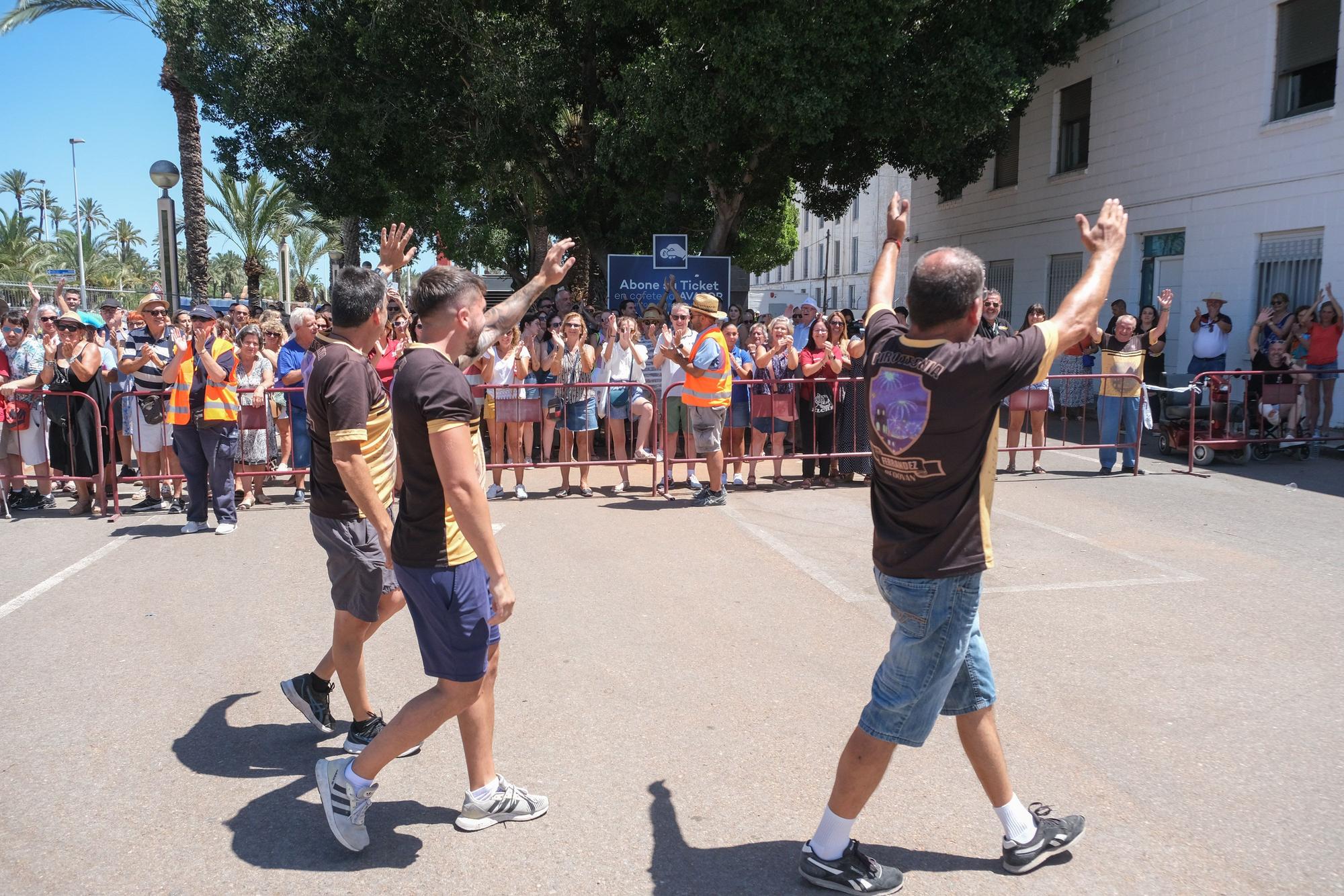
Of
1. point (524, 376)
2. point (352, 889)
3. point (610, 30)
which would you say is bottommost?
point (352, 889)

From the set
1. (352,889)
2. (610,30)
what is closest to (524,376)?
(352,889)

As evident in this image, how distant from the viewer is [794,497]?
10047mm

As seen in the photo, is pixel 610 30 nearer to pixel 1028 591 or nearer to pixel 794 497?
pixel 794 497

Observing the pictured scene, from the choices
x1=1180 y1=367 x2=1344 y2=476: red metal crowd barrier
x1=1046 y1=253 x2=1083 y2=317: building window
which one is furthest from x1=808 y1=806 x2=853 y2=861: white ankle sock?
x1=1046 y1=253 x2=1083 y2=317: building window

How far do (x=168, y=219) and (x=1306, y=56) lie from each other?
16992 mm

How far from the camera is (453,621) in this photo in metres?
3.31

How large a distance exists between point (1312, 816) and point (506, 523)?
6499 mm

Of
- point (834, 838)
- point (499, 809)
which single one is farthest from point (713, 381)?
point (834, 838)

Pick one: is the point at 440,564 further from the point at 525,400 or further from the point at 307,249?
the point at 307,249

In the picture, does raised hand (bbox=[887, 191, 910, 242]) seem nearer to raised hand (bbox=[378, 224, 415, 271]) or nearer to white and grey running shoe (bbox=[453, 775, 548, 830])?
raised hand (bbox=[378, 224, 415, 271])

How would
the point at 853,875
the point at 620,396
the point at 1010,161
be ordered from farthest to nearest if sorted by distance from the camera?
the point at 1010,161 < the point at 620,396 < the point at 853,875

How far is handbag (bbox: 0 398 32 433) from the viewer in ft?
31.1

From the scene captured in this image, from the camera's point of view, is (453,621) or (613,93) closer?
(453,621)

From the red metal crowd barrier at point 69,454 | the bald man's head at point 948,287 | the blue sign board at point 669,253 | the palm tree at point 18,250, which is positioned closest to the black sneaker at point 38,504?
the red metal crowd barrier at point 69,454
